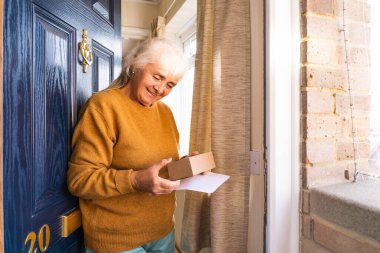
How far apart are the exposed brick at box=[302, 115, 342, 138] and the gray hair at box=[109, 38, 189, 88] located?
1.73ft

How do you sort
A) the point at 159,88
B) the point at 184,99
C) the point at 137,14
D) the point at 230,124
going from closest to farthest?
the point at 159,88 → the point at 230,124 → the point at 184,99 → the point at 137,14

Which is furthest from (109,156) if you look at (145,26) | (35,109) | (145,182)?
(145,26)

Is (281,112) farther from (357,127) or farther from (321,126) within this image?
(357,127)

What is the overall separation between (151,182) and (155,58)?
47cm

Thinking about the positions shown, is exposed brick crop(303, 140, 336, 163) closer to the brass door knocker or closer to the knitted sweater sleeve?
the knitted sweater sleeve

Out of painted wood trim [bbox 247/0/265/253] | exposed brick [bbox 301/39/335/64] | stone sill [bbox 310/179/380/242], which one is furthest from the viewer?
painted wood trim [bbox 247/0/265/253]

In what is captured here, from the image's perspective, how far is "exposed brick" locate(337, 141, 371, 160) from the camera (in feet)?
3.43

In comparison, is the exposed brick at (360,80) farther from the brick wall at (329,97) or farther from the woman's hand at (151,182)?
the woman's hand at (151,182)

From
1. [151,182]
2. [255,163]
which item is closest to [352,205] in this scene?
[255,163]

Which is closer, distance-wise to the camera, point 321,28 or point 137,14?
point 321,28

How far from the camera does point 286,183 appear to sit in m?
1.02

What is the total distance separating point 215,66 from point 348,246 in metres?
0.87

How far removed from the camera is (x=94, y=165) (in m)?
0.89

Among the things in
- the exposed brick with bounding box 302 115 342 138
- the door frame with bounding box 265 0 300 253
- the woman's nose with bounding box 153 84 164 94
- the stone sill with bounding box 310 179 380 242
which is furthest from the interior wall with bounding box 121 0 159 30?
the stone sill with bounding box 310 179 380 242
